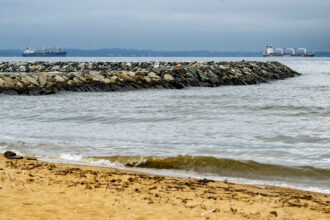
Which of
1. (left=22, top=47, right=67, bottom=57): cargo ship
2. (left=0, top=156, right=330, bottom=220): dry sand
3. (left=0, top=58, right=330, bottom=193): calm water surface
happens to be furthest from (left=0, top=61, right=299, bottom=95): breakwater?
(left=22, top=47, right=67, bottom=57): cargo ship

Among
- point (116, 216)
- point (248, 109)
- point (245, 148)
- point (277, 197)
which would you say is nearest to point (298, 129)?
point (245, 148)

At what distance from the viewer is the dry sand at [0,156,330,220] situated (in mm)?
4008

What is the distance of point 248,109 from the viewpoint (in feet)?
49.8

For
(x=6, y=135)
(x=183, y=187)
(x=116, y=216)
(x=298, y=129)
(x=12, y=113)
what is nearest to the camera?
(x=116, y=216)

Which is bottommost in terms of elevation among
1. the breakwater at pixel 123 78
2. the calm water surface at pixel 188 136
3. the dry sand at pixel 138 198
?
the calm water surface at pixel 188 136

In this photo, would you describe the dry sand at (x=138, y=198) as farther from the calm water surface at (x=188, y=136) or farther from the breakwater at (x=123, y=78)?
the breakwater at (x=123, y=78)

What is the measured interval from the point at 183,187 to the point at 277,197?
44.9 inches

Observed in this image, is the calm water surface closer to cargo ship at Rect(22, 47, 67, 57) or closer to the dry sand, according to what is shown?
the dry sand

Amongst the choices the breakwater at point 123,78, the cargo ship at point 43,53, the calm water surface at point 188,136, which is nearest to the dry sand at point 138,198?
the calm water surface at point 188,136

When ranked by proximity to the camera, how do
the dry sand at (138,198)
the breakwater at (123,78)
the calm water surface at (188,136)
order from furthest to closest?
the breakwater at (123,78) → the calm water surface at (188,136) → the dry sand at (138,198)

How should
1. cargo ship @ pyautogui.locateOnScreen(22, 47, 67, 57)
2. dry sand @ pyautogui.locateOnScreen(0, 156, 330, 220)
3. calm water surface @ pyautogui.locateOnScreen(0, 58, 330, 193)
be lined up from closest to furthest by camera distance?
1. dry sand @ pyautogui.locateOnScreen(0, 156, 330, 220)
2. calm water surface @ pyautogui.locateOnScreen(0, 58, 330, 193)
3. cargo ship @ pyautogui.locateOnScreen(22, 47, 67, 57)

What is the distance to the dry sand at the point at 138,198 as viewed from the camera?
4.01m

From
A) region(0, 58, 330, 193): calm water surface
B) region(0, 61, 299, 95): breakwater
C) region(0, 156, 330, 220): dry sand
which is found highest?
region(0, 61, 299, 95): breakwater

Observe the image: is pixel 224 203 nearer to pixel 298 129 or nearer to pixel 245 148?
pixel 245 148
